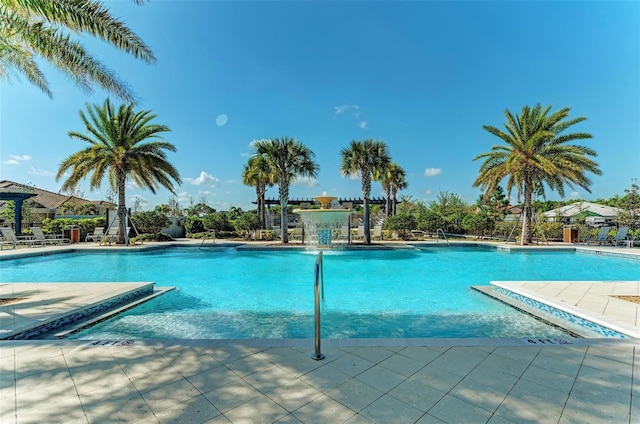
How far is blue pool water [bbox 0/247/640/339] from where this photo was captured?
4926mm

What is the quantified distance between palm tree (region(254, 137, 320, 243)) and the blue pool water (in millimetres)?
4261

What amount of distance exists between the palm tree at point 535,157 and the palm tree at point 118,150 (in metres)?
18.3

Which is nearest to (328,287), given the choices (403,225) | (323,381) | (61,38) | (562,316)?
(562,316)

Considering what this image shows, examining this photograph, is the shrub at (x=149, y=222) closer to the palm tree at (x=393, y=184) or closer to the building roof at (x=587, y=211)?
the palm tree at (x=393, y=184)

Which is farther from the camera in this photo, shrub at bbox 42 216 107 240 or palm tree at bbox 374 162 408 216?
palm tree at bbox 374 162 408 216

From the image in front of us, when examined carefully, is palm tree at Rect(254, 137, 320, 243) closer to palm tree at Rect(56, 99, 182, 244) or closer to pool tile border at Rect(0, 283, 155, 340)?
palm tree at Rect(56, 99, 182, 244)

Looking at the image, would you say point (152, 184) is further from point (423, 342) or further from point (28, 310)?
point (423, 342)

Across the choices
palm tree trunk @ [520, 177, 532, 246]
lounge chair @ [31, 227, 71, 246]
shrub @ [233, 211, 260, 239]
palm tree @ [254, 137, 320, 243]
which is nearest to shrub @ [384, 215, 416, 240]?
palm tree trunk @ [520, 177, 532, 246]

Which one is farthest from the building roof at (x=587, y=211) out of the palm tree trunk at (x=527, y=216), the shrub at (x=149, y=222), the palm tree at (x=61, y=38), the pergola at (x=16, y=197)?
the pergola at (x=16, y=197)

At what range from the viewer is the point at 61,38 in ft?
22.7

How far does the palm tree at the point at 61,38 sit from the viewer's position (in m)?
6.00

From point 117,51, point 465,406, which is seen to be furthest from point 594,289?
point 117,51

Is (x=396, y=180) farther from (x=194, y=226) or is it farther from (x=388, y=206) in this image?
(x=194, y=226)

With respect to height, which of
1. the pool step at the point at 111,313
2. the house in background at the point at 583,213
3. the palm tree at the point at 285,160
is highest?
the palm tree at the point at 285,160
